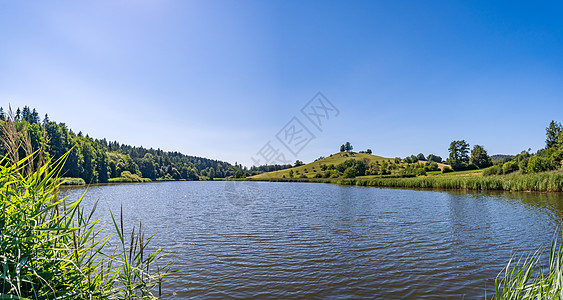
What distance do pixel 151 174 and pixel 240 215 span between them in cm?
12970

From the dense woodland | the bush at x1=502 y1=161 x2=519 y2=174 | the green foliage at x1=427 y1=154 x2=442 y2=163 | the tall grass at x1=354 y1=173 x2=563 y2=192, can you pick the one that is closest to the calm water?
the dense woodland

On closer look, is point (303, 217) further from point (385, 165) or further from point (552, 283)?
point (385, 165)

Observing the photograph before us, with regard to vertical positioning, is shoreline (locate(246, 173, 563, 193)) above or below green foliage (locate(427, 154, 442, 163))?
below

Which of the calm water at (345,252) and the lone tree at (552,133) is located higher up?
the lone tree at (552,133)

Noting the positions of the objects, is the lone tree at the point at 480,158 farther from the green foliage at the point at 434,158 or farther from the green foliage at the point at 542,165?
the green foliage at the point at 434,158

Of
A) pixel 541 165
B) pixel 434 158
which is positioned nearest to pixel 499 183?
pixel 541 165

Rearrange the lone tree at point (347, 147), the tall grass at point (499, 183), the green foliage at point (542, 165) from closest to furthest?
the tall grass at point (499, 183)
the green foliage at point (542, 165)
the lone tree at point (347, 147)

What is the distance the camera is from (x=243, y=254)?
10.1 metres

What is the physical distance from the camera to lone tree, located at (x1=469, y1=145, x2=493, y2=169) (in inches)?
3049

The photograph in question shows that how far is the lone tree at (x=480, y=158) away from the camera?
254 feet

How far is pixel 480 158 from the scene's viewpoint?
7769 cm

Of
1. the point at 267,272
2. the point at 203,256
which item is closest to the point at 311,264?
the point at 267,272

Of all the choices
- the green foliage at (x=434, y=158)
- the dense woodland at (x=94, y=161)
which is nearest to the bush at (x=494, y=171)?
the dense woodland at (x=94, y=161)

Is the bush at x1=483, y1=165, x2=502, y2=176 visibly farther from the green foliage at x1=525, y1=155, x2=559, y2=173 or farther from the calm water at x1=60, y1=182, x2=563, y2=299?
the calm water at x1=60, y1=182, x2=563, y2=299
